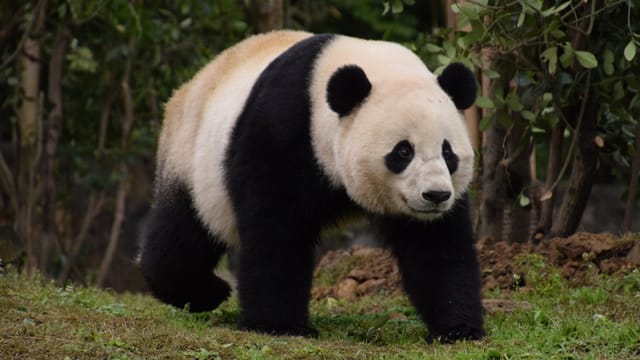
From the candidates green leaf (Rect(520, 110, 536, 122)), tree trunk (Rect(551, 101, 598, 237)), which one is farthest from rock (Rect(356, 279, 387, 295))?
green leaf (Rect(520, 110, 536, 122))

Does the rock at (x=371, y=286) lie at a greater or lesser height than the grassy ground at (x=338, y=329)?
lesser

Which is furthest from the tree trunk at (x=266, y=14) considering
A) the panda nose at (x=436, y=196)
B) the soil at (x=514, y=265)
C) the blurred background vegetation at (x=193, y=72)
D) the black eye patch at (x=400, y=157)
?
the panda nose at (x=436, y=196)

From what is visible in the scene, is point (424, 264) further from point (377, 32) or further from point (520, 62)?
point (377, 32)

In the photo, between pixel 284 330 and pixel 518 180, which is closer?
pixel 284 330

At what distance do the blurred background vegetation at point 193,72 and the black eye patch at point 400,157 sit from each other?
1427mm

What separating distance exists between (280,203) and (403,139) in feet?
2.70

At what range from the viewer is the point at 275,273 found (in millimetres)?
6762

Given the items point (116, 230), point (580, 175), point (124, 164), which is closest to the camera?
point (580, 175)

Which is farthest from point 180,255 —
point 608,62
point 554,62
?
point 608,62

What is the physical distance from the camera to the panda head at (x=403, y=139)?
20.4 ft

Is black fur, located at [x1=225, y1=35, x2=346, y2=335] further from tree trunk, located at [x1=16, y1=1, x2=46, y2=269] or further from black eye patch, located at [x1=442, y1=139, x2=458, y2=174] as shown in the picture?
tree trunk, located at [x1=16, y1=1, x2=46, y2=269]

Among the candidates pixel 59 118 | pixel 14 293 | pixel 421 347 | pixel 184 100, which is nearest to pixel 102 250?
pixel 59 118

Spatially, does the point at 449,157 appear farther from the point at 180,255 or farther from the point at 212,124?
the point at 180,255

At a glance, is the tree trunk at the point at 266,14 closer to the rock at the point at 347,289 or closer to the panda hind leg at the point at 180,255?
the rock at the point at 347,289
